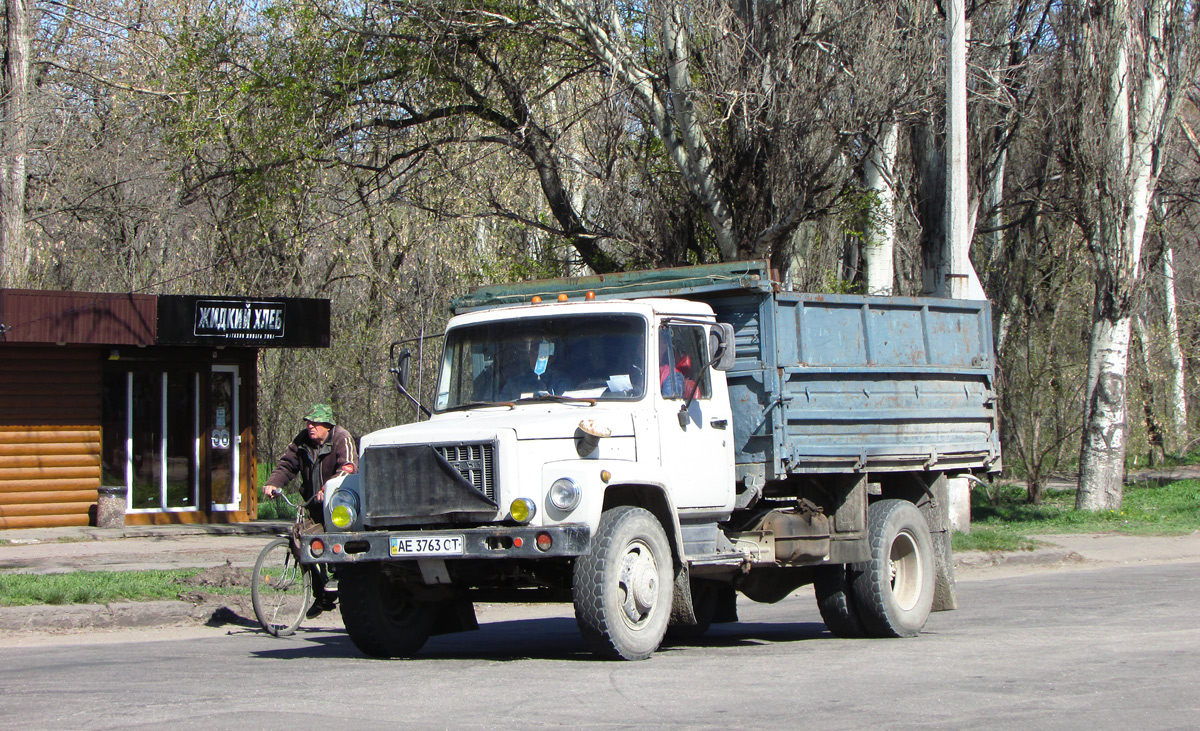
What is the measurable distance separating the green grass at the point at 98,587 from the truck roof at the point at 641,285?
4113mm

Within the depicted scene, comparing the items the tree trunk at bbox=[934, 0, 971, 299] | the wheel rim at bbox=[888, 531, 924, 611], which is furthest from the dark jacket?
the tree trunk at bbox=[934, 0, 971, 299]

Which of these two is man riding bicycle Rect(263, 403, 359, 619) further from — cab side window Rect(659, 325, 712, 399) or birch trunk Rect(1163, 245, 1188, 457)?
birch trunk Rect(1163, 245, 1188, 457)

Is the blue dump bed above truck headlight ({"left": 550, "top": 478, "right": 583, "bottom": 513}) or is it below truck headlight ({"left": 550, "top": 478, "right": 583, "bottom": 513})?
above

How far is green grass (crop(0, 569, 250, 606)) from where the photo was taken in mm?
11766

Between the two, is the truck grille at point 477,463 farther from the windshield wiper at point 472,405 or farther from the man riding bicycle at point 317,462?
the man riding bicycle at point 317,462

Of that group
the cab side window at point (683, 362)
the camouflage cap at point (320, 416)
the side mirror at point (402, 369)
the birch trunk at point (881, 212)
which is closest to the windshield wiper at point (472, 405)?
the side mirror at point (402, 369)

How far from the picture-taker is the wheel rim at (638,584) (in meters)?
8.56

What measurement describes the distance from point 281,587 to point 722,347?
4.57 m

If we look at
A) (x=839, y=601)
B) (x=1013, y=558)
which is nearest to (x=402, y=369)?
(x=839, y=601)

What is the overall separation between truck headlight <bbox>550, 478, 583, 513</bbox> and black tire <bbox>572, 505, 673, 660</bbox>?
0.89 ft

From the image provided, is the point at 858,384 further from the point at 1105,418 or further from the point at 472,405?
the point at 1105,418

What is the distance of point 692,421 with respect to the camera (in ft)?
31.0

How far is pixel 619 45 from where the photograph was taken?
16.4 metres

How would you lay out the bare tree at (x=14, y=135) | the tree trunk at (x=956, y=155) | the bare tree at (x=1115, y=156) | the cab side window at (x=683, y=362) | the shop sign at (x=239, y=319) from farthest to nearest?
the bare tree at (x=14, y=135)
the bare tree at (x=1115, y=156)
the shop sign at (x=239, y=319)
the tree trunk at (x=956, y=155)
the cab side window at (x=683, y=362)
